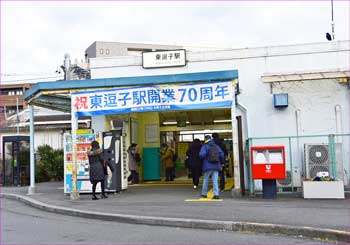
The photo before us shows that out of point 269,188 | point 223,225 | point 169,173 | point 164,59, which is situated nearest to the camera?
point 223,225

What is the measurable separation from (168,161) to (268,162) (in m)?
6.90

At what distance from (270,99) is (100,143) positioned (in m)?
5.73

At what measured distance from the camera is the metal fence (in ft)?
47.0

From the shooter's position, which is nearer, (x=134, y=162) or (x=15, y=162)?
(x=134, y=162)

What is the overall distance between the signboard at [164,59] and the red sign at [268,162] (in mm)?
5035

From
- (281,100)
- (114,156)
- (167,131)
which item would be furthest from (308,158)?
(167,131)

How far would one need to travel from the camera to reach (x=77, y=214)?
470 inches

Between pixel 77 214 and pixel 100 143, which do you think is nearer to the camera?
pixel 77 214

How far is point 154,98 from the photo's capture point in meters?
14.2

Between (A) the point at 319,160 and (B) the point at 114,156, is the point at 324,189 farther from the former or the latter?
(B) the point at 114,156

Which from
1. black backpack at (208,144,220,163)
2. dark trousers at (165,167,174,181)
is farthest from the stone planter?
dark trousers at (165,167,174,181)

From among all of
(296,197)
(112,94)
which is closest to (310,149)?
(296,197)

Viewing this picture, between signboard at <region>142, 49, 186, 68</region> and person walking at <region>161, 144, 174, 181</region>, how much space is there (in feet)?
12.8

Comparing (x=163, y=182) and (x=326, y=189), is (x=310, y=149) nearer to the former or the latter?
(x=326, y=189)
